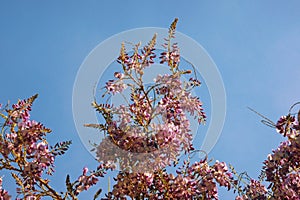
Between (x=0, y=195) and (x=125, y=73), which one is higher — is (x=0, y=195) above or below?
below

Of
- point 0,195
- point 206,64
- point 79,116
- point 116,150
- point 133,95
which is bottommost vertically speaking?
point 0,195

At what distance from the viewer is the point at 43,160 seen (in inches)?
130

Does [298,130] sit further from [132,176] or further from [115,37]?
[115,37]

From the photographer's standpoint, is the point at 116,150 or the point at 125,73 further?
the point at 125,73

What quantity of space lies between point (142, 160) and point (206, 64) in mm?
997

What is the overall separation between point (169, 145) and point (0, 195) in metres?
1.50

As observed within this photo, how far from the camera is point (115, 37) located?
11.4ft

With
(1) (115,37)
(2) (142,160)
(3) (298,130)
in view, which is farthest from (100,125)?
(3) (298,130)

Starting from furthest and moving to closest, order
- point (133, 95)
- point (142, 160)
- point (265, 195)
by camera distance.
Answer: point (265, 195) → point (133, 95) → point (142, 160)

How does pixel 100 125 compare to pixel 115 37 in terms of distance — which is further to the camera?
pixel 115 37

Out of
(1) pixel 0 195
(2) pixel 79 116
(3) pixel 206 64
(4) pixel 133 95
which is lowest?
(1) pixel 0 195

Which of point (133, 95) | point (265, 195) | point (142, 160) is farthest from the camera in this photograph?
point (265, 195)

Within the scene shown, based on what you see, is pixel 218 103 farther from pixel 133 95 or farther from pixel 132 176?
pixel 132 176

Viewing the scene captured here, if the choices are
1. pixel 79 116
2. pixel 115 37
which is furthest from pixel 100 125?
pixel 115 37
